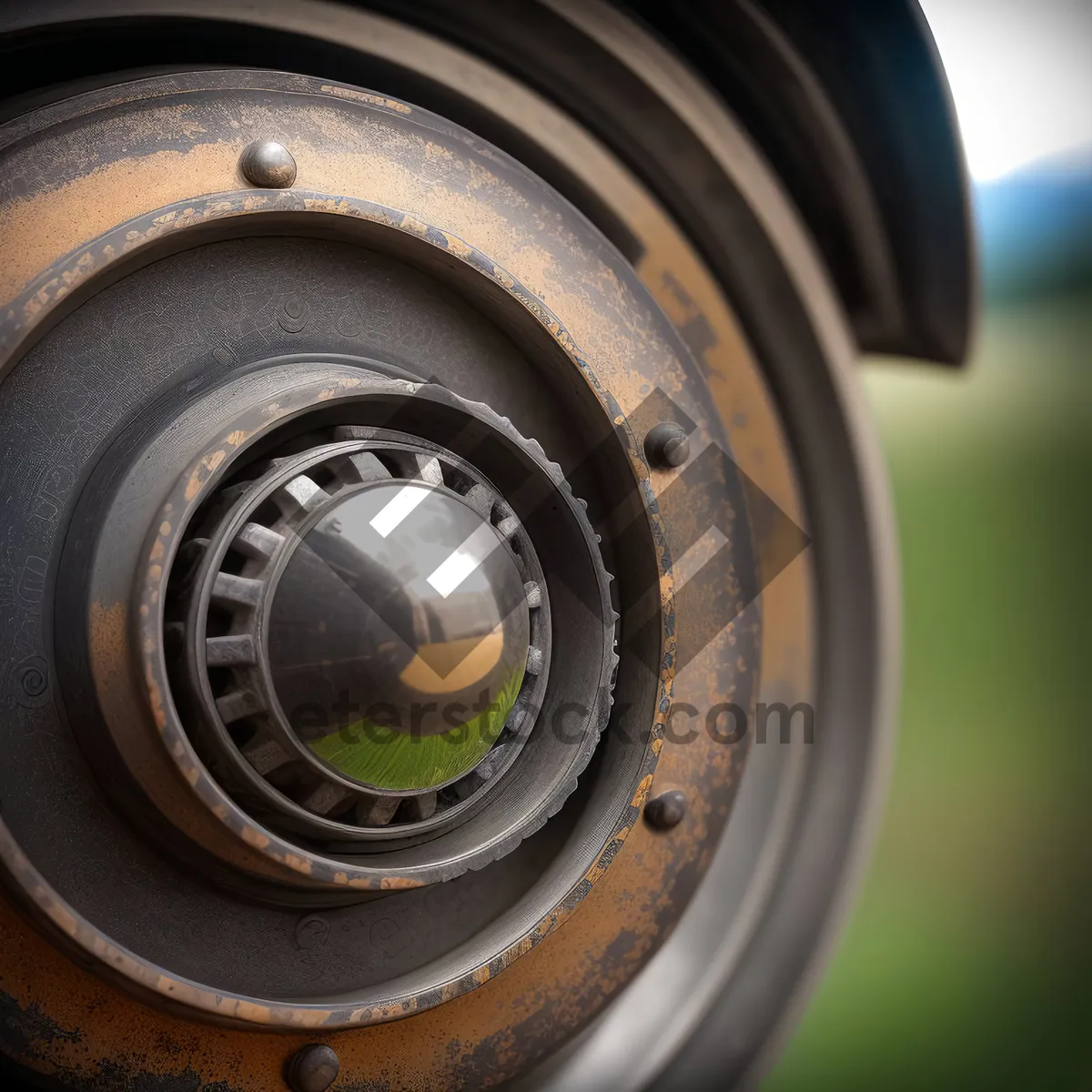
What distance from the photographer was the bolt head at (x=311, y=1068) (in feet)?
2.02

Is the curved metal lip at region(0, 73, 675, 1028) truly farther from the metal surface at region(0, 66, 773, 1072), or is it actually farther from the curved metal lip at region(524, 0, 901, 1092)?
the curved metal lip at region(524, 0, 901, 1092)

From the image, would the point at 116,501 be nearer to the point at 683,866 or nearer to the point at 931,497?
the point at 683,866

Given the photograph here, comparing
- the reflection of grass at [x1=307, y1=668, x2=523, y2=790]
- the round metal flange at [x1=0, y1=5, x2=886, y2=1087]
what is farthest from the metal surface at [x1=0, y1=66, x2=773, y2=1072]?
the reflection of grass at [x1=307, y1=668, x2=523, y2=790]

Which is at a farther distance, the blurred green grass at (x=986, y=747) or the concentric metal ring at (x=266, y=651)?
the blurred green grass at (x=986, y=747)

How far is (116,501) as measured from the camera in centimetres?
57

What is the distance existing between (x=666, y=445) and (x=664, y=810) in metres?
0.26

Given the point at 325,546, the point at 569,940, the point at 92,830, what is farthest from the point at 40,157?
the point at 569,940

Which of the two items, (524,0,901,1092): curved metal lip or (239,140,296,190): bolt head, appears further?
(524,0,901,1092): curved metal lip

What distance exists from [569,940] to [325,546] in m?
0.35

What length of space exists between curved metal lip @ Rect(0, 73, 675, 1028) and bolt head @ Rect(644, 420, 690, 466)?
67mm

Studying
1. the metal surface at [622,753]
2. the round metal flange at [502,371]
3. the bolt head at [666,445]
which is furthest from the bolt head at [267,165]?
the bolt head at [666,445]

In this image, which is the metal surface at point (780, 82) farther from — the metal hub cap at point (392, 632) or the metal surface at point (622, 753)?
the metal hub cap at point (392, 632)

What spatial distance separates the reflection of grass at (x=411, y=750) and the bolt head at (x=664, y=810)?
200mm

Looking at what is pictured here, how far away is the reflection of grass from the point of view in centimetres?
55
